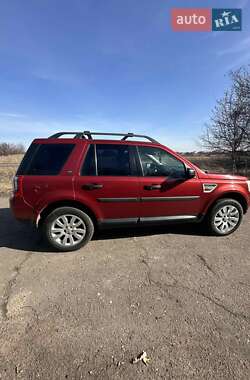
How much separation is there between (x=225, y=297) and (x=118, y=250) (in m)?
1.80

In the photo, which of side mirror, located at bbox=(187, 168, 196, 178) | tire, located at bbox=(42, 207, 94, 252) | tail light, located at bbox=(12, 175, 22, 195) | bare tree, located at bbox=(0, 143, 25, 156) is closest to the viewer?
tail light, located at bbox=(12, 175, 22, 195)

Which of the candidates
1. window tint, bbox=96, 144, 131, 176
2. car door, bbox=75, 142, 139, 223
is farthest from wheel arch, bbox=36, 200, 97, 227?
window tint, bbox=96, 144, 131, 176

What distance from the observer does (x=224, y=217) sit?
15.7ft

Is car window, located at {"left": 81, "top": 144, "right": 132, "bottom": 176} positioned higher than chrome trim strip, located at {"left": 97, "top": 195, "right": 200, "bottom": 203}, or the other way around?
car window, located at {"left": 81, "top": 144, "right": 132, "bottom": 176}

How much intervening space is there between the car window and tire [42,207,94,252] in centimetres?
72

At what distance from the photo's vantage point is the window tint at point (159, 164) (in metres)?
4.30

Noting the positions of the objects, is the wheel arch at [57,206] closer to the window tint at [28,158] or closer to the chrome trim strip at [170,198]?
the window tint at [28,158]

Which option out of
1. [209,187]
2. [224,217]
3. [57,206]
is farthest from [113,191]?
[224,217]

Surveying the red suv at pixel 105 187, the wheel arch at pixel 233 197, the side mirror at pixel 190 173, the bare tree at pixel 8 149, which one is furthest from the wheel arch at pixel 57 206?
the bare tree at pixel 8 149

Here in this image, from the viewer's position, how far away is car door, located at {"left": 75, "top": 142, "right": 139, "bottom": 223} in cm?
402

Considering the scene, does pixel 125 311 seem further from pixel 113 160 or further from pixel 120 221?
pixel 113 160

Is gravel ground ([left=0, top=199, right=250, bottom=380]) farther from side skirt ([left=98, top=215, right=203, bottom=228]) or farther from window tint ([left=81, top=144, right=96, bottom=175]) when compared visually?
window tint ([left=81, top=144, right=96, bottom=175])

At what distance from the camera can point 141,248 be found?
4188mm

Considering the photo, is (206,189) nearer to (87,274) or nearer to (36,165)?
(87,274)
